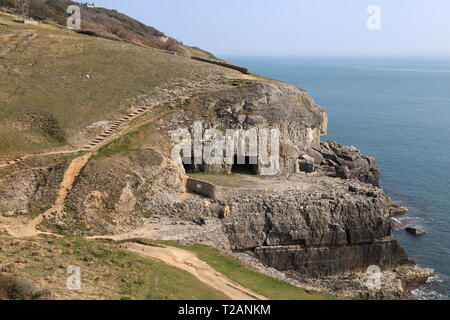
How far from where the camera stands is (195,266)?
38.9m

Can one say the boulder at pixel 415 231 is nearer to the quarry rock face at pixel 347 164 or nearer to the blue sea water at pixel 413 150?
the blue sea water at pixel 413 150

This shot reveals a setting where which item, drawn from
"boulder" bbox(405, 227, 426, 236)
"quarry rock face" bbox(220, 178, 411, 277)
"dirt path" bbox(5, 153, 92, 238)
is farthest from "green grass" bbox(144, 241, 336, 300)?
"boulder" bbox(405, 227, 426, 236)

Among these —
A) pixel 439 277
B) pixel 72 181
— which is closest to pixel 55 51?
pixel 72 181

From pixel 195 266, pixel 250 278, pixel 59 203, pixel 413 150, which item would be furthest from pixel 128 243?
pixel 413 150

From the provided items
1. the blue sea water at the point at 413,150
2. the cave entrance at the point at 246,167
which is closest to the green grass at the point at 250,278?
the cave entrance at the point at 246,167

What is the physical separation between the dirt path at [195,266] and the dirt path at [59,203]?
734 cm

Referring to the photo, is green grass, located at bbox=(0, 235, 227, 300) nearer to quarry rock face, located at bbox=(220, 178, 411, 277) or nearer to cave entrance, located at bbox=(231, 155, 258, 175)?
quarry rock face, located at bbox=(220, 178, 411, 277)

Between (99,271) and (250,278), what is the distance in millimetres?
11211

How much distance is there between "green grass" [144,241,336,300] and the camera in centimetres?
3678

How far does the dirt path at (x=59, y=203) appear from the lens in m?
41.1
